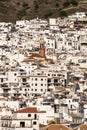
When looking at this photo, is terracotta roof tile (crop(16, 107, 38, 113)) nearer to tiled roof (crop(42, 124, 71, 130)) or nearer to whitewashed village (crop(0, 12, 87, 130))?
whitewashed village (crop(0, 12, 87, 130))

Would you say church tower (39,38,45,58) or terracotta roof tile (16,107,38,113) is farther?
church tower (39,38,45,58)

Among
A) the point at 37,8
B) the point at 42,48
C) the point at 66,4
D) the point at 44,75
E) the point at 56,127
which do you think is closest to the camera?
the point at 56,127

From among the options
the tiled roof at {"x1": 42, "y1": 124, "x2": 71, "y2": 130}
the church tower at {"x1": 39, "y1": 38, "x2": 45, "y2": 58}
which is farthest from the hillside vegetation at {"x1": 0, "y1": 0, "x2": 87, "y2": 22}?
the tiled roof at {"x1": 42, "y1": 124, "x2": 71, "y2": 130}

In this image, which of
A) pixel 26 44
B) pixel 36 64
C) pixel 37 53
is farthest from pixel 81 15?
pixel 36 64

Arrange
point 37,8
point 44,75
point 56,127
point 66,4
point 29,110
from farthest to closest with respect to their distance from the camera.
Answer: point 37,8 → point 66,4 → point 44,75 → point 29,110 → point 56,127

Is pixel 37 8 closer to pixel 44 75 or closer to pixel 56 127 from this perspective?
pixel 44 75

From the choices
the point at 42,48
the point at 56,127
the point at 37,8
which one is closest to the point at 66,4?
the point at 37,8

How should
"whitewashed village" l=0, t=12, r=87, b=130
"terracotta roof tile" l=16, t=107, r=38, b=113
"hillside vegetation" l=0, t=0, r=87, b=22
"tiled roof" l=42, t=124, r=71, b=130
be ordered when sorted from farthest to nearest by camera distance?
"hillside vegetation" l=0, t=0, r=87, b=22 < "whitewashed village" l=0, t=12, r=87, b=130 < "terracotta roof tile" l=16, t=107, r=38, b=113 < "tiled roof" l=42, t=124, r=71, b=130

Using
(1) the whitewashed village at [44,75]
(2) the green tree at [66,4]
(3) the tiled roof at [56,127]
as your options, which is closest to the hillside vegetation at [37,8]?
(2) the green tree at [66,4]
